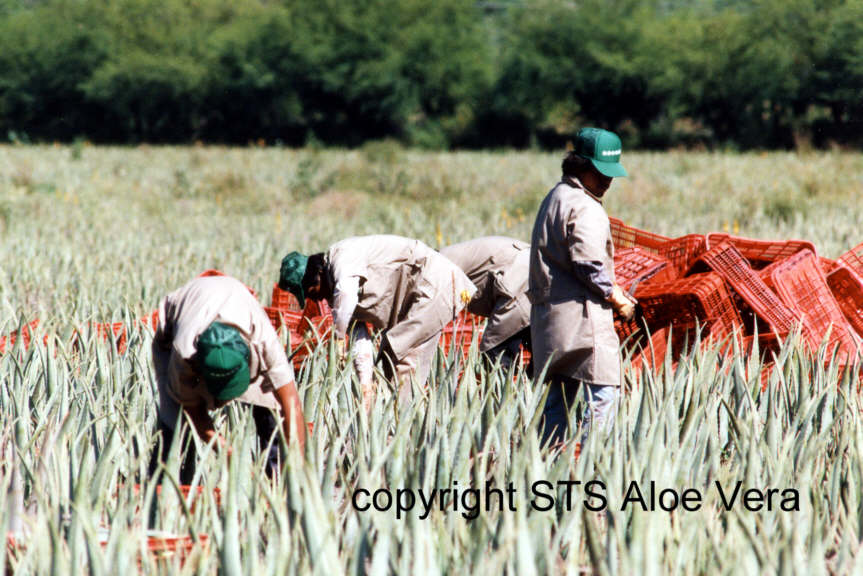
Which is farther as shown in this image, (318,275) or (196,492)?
(318,275)

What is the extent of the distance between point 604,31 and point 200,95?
61.4 ft

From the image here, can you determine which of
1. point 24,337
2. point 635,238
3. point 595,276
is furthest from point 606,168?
point 24,337

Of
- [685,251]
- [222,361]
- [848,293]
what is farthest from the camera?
[685,251]

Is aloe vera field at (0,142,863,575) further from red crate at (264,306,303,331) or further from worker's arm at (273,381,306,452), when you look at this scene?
red crate at (264,306,303,331)

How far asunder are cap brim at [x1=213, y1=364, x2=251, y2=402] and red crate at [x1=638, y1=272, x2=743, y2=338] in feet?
7.59

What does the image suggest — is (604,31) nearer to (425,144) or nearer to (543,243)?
(425,144)

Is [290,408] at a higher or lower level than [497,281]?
lower

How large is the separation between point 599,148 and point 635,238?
208cm

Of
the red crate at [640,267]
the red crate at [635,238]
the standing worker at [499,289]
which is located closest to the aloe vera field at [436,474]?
the standing worker at [499,289]

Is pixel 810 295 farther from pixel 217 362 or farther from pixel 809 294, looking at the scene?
pixel 217 362

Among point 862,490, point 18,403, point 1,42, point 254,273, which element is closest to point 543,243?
point 862,490

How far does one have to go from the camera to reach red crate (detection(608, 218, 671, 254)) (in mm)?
5445

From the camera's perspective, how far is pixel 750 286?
15.0ft

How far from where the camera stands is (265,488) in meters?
2.36
